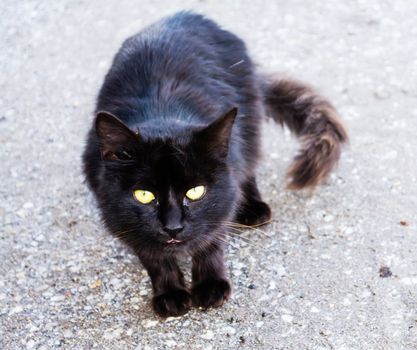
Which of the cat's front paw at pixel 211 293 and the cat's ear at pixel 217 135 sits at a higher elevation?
the cat's ear at pixel 217 135

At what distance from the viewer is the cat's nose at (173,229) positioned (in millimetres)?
2635

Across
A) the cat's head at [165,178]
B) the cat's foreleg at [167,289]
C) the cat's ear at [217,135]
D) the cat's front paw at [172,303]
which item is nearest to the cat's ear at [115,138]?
the cat's head at [165,178]

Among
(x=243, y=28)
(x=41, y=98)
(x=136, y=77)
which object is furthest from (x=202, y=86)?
(x=243, y=28)

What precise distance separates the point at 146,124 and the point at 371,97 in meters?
2.40

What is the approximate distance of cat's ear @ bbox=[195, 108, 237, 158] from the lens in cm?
260

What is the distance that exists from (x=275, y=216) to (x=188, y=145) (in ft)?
4.08

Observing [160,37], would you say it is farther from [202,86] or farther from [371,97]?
[371,97]

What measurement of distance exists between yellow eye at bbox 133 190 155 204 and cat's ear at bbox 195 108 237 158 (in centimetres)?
31

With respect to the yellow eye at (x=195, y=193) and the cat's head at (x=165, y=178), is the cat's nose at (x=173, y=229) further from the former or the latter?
the yellow eye at (x=195, y=193)

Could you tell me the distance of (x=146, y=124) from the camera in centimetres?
287

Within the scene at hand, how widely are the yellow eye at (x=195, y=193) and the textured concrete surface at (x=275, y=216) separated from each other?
2.39 feet

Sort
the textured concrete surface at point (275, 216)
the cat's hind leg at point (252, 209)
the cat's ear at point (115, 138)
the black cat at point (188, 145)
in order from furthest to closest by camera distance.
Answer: the cat's hind leg at point (252, 209), the textured concrete surface at point (275, 216), the black cat at point (188, 145), the cat's ear at point (115, 138)

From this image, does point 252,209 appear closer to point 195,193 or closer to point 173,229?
point 195,193

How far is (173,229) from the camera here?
264 cm
